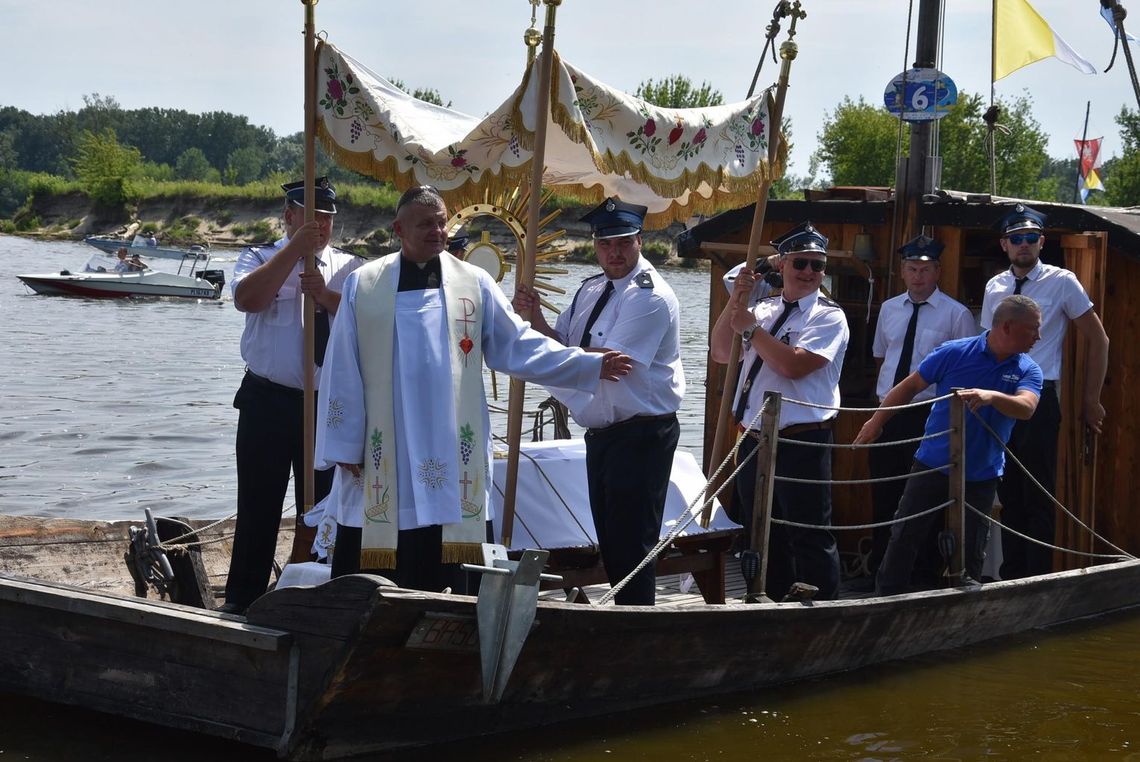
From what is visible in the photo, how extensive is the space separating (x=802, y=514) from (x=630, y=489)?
3.54 ft

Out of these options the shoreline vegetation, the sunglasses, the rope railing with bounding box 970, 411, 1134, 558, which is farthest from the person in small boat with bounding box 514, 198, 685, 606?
the shoreline vegetation

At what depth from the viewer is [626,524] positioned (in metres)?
6.08

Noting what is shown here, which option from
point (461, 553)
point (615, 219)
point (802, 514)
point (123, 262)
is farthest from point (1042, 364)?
point (123, 262)

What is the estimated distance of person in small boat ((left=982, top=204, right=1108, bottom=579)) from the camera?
744 cm

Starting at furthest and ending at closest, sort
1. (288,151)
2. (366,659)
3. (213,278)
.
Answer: (288,151) → (213,278) → (366,659)

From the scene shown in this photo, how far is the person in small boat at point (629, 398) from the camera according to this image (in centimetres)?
597

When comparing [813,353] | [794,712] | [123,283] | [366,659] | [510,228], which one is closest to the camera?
[366,659]

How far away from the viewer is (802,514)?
6.71 metres

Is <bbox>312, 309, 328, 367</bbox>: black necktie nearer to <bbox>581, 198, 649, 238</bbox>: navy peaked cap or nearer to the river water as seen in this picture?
<bbox>581, 198, 649, 238</bbox>: navy peaked cap

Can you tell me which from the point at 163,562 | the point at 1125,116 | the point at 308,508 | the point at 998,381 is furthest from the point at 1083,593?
the point at 1125,116

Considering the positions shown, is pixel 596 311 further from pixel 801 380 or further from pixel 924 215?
pixel 924 215

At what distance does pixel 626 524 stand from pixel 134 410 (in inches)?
Result: 563

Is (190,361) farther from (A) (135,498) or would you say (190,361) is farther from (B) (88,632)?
(B) (88,632)

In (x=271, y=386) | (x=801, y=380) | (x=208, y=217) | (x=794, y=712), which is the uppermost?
(x=208, y=217)
